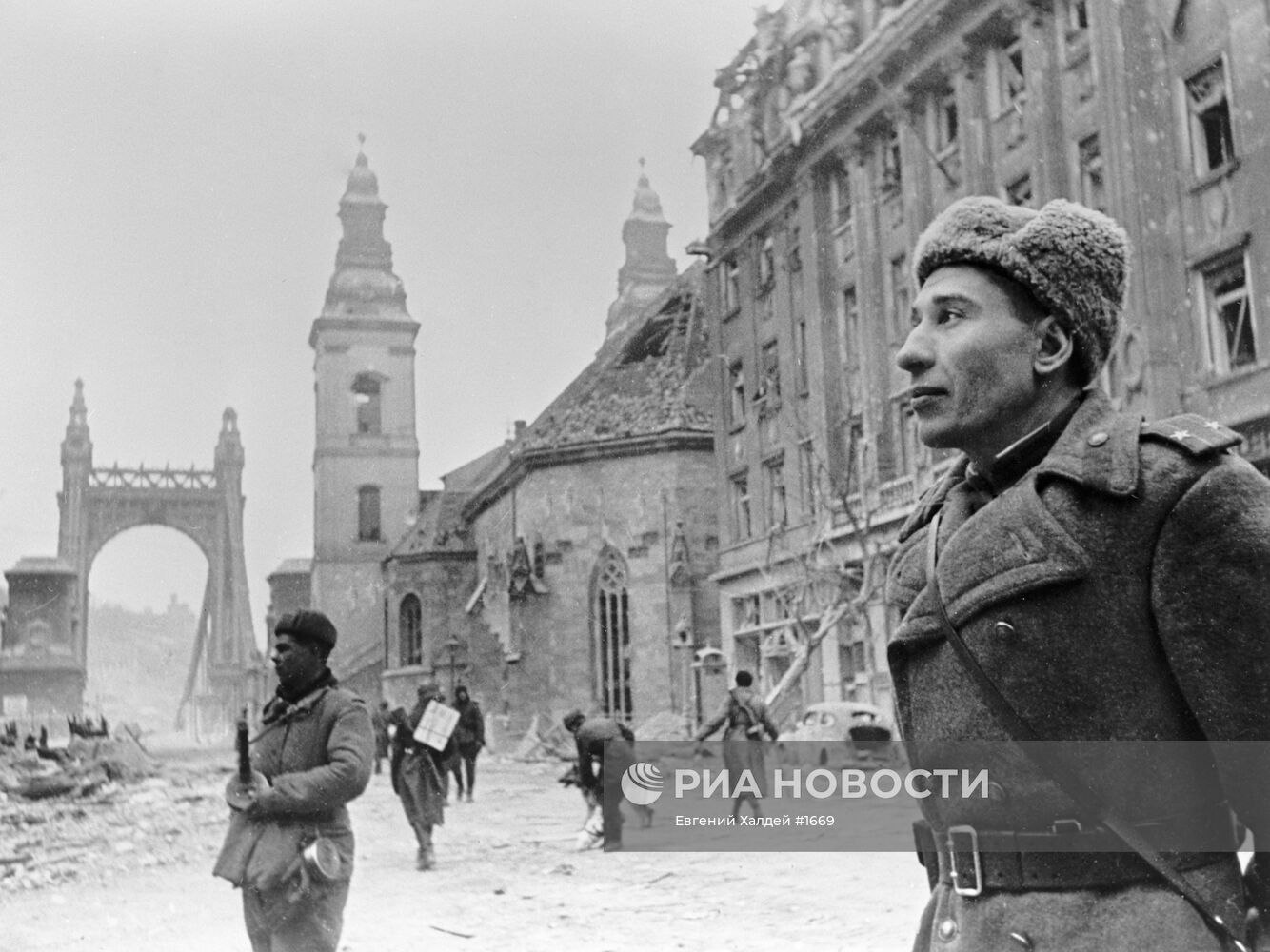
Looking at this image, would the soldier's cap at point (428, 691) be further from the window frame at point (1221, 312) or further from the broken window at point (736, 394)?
A: the broken window at point (736, 394)

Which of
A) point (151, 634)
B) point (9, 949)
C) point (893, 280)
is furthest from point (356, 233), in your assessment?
point (9, 949)

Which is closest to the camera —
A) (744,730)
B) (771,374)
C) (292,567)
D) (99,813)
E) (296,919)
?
(296,919)

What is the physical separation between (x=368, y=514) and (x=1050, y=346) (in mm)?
61023

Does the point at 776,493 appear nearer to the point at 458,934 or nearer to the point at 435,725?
the point at 435,725

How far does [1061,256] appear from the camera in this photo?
6.21 ft

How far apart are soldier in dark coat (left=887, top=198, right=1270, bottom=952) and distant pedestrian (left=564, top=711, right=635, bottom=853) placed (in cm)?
1156

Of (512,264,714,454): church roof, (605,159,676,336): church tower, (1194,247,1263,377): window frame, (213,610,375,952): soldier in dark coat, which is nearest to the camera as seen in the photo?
(213,610,375,952): soldier in dark coat

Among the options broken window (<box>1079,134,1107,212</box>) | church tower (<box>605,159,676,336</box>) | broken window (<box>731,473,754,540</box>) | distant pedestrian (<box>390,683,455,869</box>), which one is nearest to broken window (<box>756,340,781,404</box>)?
broken window (<box>731,473,754,540</box>)

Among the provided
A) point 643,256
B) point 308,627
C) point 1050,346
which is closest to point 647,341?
point 643,256

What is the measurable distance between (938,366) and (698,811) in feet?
49.2

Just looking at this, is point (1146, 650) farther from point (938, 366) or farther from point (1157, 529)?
point (938, 366)

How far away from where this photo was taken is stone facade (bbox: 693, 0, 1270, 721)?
1596 centimetres

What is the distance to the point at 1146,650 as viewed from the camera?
5.74 feet

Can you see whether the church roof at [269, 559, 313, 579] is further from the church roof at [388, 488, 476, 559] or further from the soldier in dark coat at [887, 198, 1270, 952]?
the soldier in dark coat at [887, 198, 1270, 952]
